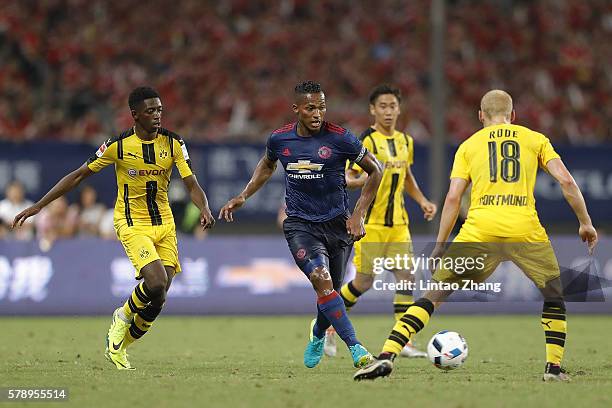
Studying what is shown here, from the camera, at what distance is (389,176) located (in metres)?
12.0

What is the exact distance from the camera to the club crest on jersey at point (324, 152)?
9.58 metres

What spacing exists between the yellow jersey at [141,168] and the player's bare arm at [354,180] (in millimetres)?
1667

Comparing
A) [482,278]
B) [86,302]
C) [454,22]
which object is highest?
[454,22]

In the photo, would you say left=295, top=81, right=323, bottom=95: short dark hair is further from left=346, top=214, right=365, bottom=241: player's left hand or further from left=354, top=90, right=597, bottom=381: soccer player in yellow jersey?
left=354, top=90, right=597, bottom=381: soccer player in yellow jersey

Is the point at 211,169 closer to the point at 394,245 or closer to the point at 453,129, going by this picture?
the point at 453,129

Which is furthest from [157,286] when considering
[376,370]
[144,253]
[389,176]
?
[389,176]

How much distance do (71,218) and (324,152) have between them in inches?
457

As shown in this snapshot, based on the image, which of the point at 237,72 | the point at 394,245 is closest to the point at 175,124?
the point at 237,72

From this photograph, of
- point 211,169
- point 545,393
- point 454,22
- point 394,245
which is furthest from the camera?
point 454,22

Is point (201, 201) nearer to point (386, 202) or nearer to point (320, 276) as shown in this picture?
point (320, 276)

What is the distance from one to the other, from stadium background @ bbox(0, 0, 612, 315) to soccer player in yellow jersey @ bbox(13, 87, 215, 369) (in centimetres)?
723

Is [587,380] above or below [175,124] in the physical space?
below

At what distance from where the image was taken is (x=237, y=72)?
23.5 metres

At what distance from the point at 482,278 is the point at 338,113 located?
556 inches
